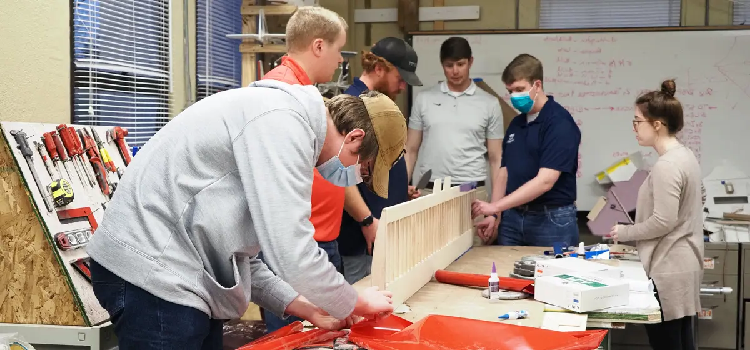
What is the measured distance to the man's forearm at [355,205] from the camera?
8.96ft

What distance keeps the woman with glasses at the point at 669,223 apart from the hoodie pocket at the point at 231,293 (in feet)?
6.86

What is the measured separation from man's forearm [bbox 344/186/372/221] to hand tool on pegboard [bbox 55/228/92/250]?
0.90 m

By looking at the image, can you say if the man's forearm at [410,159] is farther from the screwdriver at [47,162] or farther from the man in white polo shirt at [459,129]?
the screwdriver at [47,162]

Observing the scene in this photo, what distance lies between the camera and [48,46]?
108 inches

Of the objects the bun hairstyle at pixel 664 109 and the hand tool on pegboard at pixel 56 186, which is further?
the bun hairstyle at pixel 664 109

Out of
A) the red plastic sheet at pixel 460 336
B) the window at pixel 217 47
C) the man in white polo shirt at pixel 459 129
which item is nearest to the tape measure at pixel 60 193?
the red plastic sheet at pixel 460 336

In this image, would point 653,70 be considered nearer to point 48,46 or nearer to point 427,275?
point 427,275

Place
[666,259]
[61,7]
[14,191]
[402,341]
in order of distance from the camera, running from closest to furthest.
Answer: [402,341] → [14,191] → [61,7] → [666,259]

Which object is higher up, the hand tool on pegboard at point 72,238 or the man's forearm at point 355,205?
the man's forearm at point 355,205

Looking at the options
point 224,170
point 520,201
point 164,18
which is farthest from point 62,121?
point 520,201

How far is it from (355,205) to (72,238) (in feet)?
3.19

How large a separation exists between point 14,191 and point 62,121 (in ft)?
2.11

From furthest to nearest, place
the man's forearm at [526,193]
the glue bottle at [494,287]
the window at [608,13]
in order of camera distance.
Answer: the window at [608,13], the man's forearm at [526,193], the glue bottle at [494,287]

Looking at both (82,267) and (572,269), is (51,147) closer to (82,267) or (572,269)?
(82,267)
